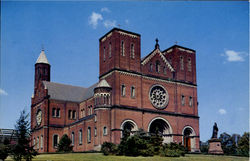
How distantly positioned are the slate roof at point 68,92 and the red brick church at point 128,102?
43 cm

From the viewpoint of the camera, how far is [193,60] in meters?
66.2

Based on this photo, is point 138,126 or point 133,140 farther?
point 138,126

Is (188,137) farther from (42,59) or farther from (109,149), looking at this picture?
(42,59)

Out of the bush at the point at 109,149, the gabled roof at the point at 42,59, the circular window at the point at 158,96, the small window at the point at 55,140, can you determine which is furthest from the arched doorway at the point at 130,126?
the gabled roof at the point at 42,59

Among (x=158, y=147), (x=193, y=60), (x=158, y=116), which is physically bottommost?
(x=158, y=147)

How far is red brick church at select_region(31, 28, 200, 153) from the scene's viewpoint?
54969 millimetres

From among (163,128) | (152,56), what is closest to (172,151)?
(163,128)

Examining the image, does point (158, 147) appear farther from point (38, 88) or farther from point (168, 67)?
point (38, 88)

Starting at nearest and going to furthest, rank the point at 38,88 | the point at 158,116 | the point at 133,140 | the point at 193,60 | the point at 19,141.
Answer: the point at 19,141
the point at 133,140
the point at 158,116
the point at 193,60
the point at 38,88

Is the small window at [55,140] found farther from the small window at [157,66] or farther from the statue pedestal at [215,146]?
the statue pedestal at [215,146]

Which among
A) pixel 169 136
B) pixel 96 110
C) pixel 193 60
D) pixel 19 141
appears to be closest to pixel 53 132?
pixel 96 110

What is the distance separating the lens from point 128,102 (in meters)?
55.8

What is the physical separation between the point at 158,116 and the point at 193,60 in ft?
43.8

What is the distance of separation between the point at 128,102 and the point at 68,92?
22.6m
